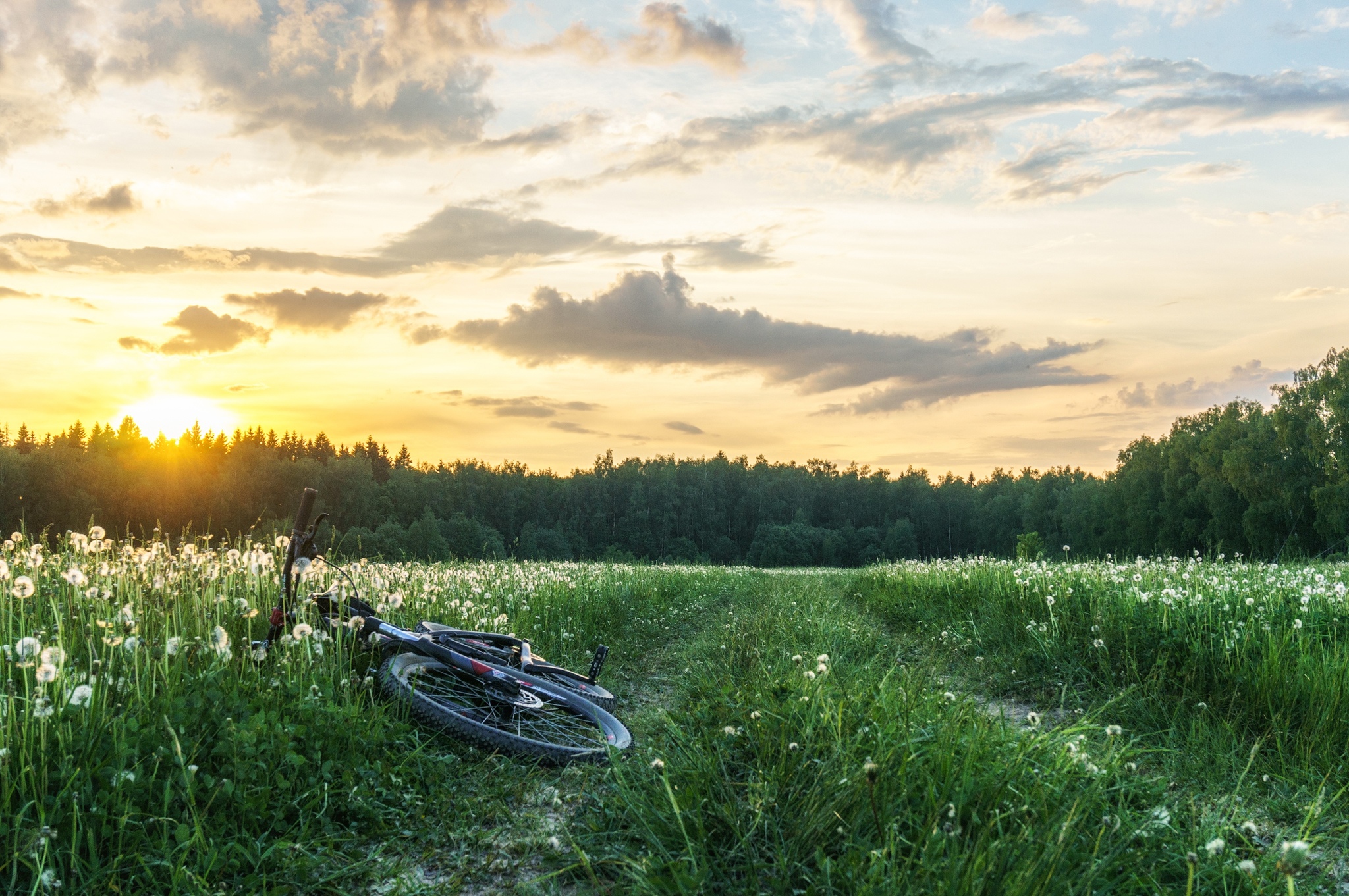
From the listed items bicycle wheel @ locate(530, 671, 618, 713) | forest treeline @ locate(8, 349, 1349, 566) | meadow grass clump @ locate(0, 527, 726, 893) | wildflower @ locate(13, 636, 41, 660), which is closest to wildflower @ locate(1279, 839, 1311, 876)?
meadow grass clump @ locate(0, 527, 726, 893)

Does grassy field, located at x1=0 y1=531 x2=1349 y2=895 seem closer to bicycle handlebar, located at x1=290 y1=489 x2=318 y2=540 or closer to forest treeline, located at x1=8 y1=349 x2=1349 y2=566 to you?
bicycle handlebar, located at x1=290 y1=489 x2=318 y2=540

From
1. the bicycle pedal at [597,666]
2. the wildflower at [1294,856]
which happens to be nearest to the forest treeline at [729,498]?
the bicycle pedal at [597,666]

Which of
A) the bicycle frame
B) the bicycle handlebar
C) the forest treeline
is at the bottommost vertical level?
the forest treeline

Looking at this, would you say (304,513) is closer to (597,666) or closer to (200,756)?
(200,756)

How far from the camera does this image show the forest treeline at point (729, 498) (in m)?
60.7

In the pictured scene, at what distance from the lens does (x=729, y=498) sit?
443ft

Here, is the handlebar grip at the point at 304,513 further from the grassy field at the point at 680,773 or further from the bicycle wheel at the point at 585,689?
the bicycle wheel at the point at 585,689

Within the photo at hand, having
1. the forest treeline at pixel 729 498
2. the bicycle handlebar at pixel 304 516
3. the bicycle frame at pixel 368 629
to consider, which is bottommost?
the forest treeline at pixel 729 498

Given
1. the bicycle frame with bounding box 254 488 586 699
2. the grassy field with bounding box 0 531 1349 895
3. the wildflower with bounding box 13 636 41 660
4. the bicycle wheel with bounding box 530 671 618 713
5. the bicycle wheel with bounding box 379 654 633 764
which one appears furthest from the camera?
the bicycle wheel with bounding box 530 671 618 713

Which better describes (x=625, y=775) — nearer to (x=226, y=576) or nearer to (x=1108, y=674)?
(x=226, y=576)

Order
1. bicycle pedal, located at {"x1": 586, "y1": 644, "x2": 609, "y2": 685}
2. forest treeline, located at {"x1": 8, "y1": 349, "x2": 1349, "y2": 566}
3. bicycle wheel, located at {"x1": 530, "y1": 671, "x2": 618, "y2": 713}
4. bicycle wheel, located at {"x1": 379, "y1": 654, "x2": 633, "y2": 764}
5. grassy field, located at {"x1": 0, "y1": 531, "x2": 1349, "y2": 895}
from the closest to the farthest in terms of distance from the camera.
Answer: grassy field, located at {"x1": 0, "y1": 531, "x2": 1349, "y2": 895} → bicycle wheel, located at {"x1": 379, "y1": 654, "x2": 633, "y2": 764} → bicycle wheel, located at {"x1": 530, "y1": 671, "x2": 618, "y2": 713} → bicycle pedal, located at {"x1": 586, "y1": 644, "x2": 609, "y2": 685} → forest treeline, located at {"x1": 8, "y1": 349, "x2": 1349, "y2": 566}

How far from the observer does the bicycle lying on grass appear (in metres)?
5.46

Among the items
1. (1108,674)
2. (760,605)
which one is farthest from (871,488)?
(1108,674)

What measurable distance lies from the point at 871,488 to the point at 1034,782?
145 metres
